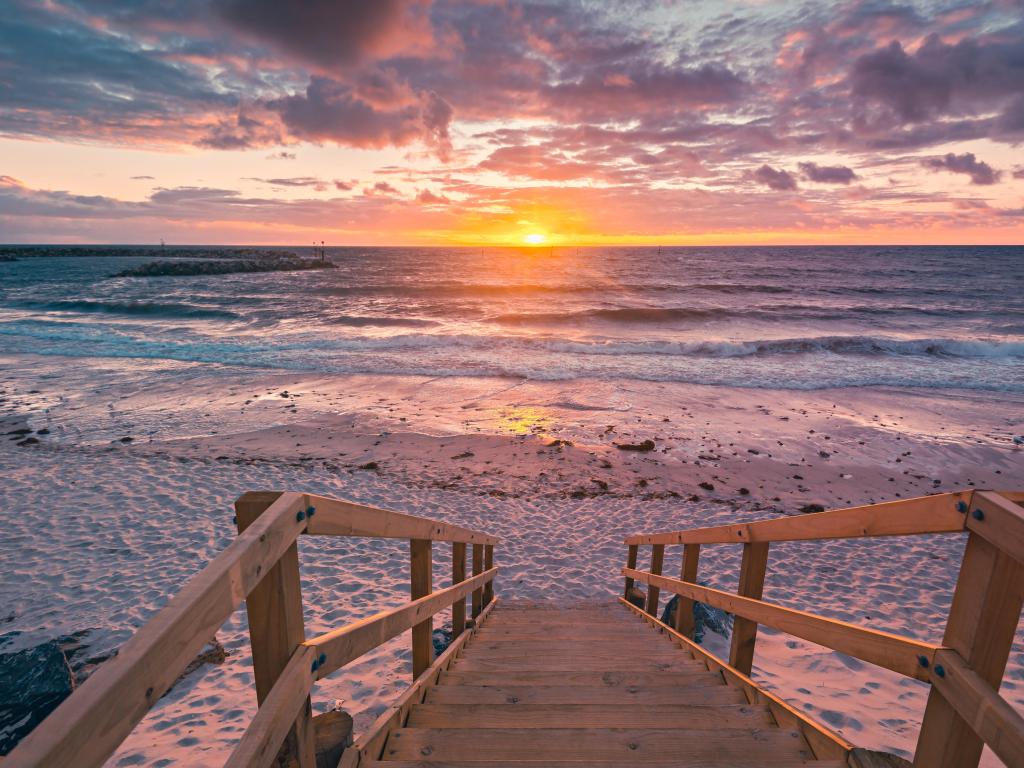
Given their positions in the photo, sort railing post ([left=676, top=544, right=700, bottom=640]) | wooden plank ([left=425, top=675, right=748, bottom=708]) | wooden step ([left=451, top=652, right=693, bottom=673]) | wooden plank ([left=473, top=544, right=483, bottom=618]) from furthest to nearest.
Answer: wooden plank ([left=473, top=544, right=483, bottom=618])
railing post ([left=676, top=544, right=700, bottom=640])
wooden step ([left=451, top=652, right=693, bottom=673])
wooden plank ([left=425, top=675, right=748, bottom=708])

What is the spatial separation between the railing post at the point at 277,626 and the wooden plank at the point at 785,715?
1.95m

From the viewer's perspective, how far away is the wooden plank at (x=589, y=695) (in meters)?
3.01

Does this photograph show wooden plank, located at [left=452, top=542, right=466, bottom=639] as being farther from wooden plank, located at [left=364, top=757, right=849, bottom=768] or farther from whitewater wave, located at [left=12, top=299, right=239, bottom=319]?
whitewater wave, located at [left=12, top=299, right=239, bottom=319]

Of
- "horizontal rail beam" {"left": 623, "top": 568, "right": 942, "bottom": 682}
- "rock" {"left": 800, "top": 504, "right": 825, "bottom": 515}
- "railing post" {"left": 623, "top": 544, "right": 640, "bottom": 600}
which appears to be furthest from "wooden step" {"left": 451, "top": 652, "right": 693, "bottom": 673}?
"rock" {"left": 800, "top": 504, "right": 825, "bottom": 515}

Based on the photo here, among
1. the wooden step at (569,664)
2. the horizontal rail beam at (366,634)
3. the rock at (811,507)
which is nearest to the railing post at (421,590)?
the horizontal rail beam at (366,634)

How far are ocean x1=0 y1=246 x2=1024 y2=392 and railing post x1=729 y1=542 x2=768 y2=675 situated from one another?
54.1 feet

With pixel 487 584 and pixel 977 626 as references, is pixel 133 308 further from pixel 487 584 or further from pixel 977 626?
pixel 977 626

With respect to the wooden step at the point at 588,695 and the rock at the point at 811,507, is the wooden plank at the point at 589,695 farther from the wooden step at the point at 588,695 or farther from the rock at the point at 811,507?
the rock at the point at 811,507

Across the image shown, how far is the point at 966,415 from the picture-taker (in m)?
15.0

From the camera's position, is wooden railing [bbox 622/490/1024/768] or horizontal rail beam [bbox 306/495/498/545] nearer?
wooden railing [bbox 622/490/1024/768]

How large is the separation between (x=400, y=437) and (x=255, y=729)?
11434 millimetres

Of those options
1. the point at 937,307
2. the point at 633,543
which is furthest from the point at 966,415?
the point at 937,307

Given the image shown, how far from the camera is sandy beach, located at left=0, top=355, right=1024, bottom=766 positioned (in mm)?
5344

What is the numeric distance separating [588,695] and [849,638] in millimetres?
1659
